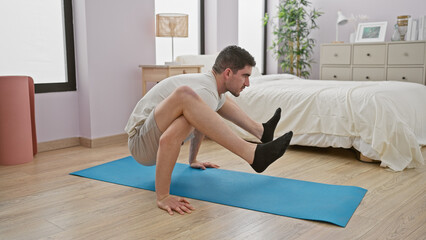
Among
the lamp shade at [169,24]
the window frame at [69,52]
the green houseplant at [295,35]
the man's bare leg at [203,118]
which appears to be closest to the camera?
the man's bare leg at [203,118]

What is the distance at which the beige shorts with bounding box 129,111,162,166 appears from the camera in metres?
1.93

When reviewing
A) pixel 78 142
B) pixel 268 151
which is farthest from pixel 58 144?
pixel 268 151

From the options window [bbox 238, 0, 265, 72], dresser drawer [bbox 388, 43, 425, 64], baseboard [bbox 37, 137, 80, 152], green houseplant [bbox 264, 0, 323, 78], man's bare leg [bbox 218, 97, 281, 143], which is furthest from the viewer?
window [bbox 238, 0, 265, 72]

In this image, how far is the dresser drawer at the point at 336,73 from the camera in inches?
192

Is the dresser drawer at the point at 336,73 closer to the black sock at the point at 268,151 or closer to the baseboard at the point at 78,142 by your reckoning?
the baseboard at the point at 78,142

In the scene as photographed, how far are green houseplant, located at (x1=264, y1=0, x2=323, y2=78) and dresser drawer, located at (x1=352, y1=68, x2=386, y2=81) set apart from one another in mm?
714

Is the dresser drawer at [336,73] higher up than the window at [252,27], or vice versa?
the window at [252,27]

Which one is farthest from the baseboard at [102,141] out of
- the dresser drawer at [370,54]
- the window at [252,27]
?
the dresser drawer at [370,54]

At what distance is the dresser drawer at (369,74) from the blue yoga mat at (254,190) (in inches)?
113

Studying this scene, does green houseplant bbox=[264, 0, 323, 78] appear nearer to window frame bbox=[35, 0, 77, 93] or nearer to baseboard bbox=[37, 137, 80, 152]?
window frame bbox=[35, 0, 77, 93]

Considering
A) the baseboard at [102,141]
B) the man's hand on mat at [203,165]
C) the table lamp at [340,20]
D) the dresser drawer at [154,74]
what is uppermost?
the table lamp at [340,20]

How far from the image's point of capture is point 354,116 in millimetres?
2754

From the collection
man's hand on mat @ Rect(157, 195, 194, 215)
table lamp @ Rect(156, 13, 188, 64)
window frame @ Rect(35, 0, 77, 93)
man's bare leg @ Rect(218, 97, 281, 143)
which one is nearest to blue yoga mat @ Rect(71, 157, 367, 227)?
man's hand on mat @ Rect(157, 195, 194, 215)

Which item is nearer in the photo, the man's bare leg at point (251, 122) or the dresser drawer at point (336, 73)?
the man's bare leg at point (251, 122)
